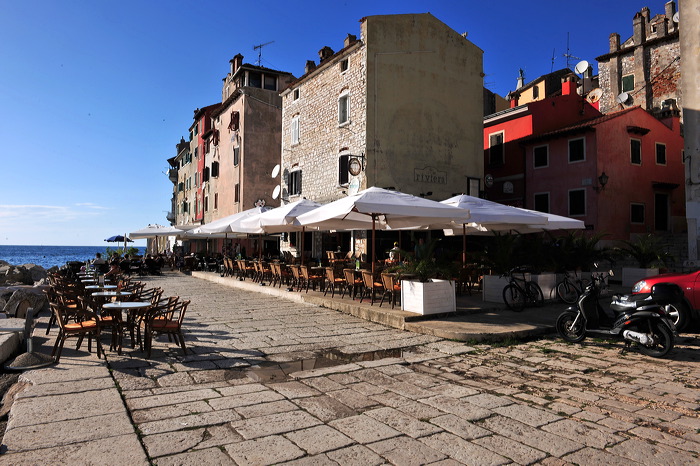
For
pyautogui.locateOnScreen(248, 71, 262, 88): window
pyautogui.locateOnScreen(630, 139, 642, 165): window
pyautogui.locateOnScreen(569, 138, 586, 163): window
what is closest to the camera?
pyautogui.locateOnScreen(569, 138, 586, 163): window

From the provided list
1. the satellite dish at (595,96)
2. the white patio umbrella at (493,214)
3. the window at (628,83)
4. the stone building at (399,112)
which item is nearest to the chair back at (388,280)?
the white patio umbrella at (493,214)

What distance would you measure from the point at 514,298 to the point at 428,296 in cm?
247

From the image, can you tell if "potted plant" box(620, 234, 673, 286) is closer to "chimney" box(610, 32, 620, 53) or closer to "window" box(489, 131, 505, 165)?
"window" box(489, 131, 505, 165)

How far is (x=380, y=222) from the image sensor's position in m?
12.4

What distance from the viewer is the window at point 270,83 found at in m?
31.3

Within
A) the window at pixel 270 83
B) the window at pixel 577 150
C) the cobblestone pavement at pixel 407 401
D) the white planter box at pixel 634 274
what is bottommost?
the cobblestone pavement at pixel 407 401

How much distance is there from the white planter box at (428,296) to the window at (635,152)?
17.4 metres

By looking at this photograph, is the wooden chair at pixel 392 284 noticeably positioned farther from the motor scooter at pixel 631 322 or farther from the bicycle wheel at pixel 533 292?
the motor scooter at pixel 631 322

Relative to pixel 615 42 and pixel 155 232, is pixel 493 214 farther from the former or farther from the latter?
pixel 615 42

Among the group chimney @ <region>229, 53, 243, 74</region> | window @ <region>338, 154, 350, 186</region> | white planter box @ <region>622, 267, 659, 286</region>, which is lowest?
white planter box @ <region>622, 267, 659, 286</region>

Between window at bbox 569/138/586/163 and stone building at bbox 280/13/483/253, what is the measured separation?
4.05 meters

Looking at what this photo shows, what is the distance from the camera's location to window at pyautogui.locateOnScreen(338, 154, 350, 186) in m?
20.9

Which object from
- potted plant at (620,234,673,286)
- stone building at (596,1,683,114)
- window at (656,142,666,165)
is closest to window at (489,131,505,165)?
window at (656,142,666,165)

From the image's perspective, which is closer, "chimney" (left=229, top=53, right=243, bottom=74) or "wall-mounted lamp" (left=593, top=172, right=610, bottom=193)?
"wall-mounted lamp" (left=593, top=172, right=610, bottom=193)
